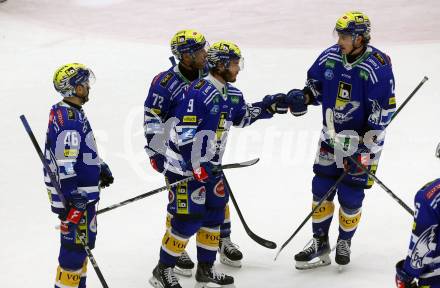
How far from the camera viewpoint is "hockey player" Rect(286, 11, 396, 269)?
494 centimetres

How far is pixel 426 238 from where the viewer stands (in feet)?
11.4

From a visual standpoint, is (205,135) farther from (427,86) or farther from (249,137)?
(427,86)

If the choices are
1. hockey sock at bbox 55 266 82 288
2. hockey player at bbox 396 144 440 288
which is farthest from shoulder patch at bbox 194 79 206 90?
hockey player at bbox 396 144 440 288

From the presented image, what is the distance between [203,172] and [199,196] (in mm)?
201

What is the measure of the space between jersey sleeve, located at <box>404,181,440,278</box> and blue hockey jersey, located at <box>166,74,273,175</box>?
153cm

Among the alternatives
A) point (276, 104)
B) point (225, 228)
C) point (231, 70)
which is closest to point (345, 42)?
point (276, 104)

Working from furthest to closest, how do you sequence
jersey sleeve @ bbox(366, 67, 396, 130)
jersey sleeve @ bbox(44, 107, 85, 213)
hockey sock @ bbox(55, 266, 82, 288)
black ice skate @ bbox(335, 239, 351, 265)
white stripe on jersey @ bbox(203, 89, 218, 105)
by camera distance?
black ice skate @ bbox(335, 239, 351, 265) < jersey sleeve @ bbox(366, 67, 396, 130) < white stripe on jersey @ bbox(203, 89, 218, 105) < hockey sock @ bbox(55, 266, 82, 288) < jersey sleeve @ bbox(44, 107, 85, 213)

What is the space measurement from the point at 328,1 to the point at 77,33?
325cm

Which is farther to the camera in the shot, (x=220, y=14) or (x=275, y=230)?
(x=220, y=14)

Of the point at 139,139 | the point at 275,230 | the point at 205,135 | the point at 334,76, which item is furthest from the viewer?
the point at 139,139

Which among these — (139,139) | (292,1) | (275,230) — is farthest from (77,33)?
(275,230)

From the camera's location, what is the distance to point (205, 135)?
4.76 m

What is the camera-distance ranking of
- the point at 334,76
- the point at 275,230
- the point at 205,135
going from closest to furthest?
the point at 205,135 < the point at 334,76 < the point at 275,230

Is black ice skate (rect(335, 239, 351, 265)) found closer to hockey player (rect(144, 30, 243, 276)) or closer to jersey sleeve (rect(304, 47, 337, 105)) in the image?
jersey sleeve (rect(304, 47, 337, 105))
